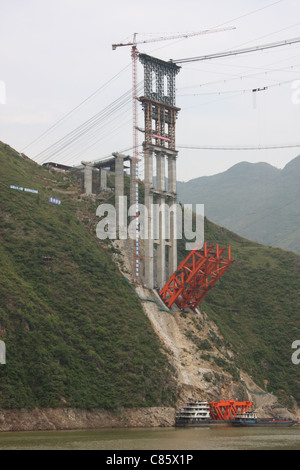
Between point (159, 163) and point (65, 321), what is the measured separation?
108 feet

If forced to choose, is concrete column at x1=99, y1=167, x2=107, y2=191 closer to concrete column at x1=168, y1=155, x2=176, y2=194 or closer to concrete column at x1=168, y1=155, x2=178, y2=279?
concrete column at x1=168, y1=155, x2=178, y2=279

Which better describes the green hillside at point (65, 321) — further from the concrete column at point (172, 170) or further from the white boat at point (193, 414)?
the concrete column at point (172, 170)

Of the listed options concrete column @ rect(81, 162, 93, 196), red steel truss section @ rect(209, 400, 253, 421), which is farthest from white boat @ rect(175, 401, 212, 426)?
concrete column @ rect(81, 162, 93, 196)

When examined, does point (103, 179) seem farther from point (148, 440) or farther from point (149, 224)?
point (148, 440)

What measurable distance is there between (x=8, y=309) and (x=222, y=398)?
31431mm

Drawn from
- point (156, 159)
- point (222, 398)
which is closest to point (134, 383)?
point (222, 398)

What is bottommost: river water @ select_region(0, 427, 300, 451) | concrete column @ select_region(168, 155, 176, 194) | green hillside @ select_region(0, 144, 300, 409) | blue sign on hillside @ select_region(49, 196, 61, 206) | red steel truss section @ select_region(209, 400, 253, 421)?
red steel truss section @ select_region(209, 400, 253, 421)

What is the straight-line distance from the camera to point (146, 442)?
2603 inches

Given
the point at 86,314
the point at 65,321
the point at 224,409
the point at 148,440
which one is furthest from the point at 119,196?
the point at 148,440

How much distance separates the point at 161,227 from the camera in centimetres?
11081

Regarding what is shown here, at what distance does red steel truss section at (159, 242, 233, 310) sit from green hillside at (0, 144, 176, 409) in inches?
254

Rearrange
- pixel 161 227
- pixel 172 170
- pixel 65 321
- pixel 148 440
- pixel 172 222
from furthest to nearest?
pixel 172 170, pixel 172 222, pixel 161 227, pixel 65 321, pixel 148 440

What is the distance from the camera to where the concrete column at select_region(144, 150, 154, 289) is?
4195 inches

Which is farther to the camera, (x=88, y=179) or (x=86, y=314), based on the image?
(x=88, y=179)
